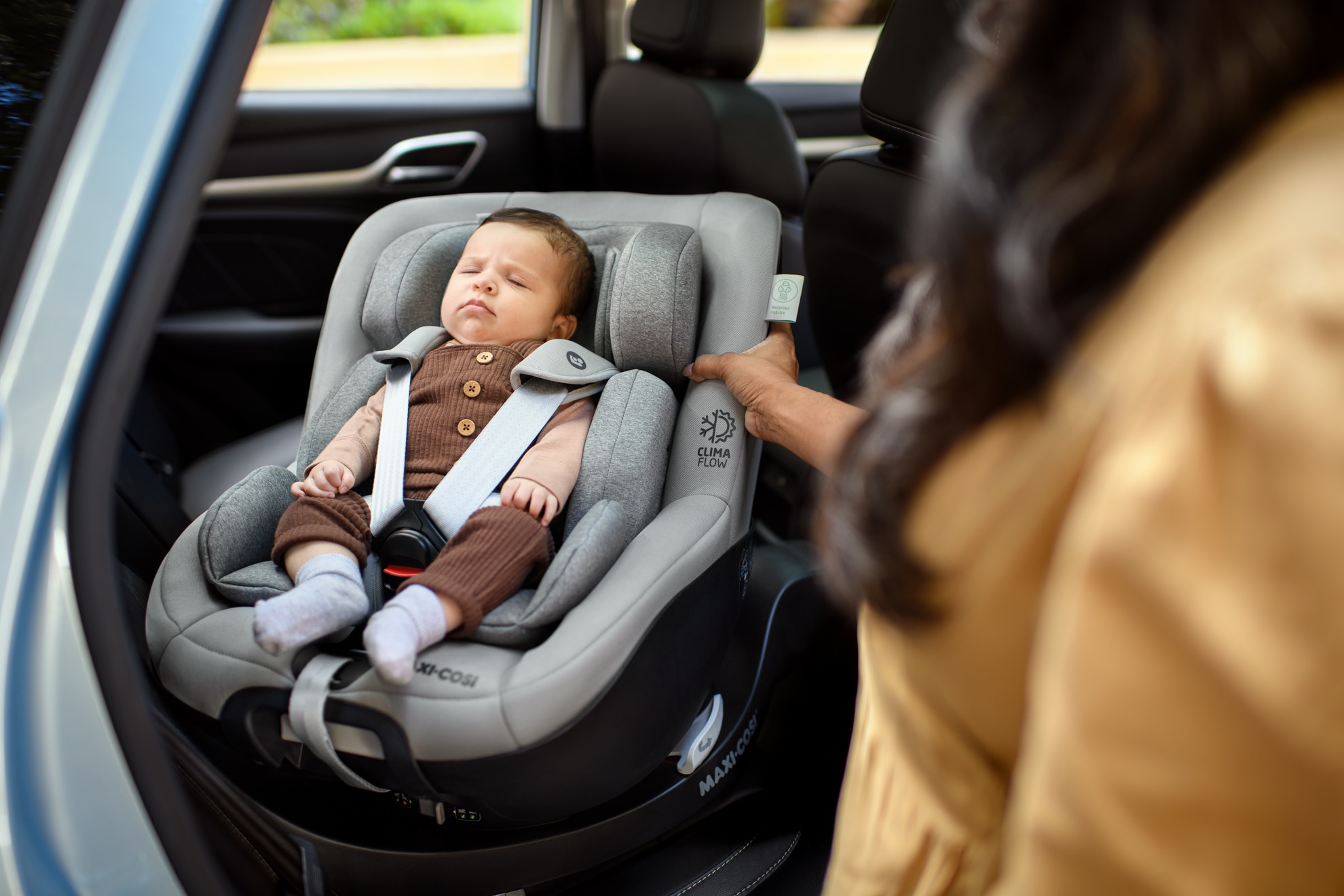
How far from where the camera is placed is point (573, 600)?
111 cm

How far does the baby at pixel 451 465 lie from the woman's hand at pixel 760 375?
0.79 ft

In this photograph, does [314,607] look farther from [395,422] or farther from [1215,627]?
[1215,627]

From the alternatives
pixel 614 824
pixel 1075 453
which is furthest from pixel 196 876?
pixel 1075 453

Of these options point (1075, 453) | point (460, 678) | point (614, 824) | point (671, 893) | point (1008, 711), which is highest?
point (1075, 453)

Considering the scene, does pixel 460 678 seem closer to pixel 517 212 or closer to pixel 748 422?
pixel 748 422

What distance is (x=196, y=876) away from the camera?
0.79 meters

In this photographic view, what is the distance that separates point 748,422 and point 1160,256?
93 cm

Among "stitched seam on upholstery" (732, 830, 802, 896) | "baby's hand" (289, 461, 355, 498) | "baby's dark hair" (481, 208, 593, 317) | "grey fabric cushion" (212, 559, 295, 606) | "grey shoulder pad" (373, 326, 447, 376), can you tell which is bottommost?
"stitched seam on upholstery" (732, 830, 802, 896)

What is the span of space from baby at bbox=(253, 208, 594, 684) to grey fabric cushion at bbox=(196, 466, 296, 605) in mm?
49

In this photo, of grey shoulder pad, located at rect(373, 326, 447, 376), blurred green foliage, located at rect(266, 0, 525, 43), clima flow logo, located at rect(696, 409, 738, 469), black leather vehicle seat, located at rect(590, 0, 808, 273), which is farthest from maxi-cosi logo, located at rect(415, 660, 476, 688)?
blurred green foliage, located at rect(266, 0, 525, 43)

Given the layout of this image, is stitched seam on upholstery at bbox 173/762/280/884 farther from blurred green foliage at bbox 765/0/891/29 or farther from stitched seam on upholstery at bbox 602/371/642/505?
blurred green foliage at bbox 765/0/891/29

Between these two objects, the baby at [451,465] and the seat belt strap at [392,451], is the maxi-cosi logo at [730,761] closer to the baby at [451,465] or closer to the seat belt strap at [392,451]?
the baby at [451,465]

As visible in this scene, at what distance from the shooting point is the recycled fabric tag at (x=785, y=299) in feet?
4.72

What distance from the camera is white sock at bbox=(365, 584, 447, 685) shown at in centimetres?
96
